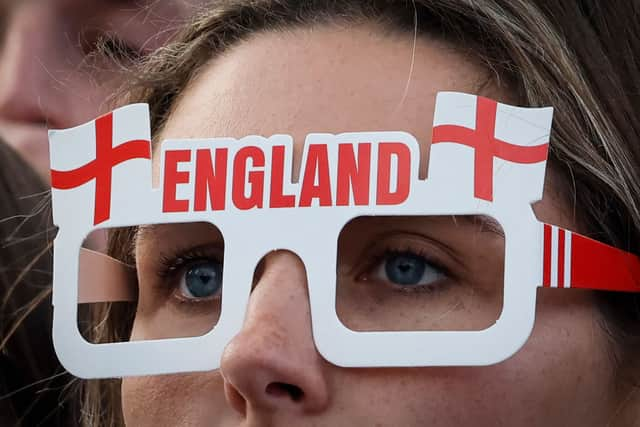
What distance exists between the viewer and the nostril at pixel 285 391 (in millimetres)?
1263

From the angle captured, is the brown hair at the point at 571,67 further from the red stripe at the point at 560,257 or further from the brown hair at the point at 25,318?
the brown hair at the point at 25,318

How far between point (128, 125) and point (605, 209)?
0.62 metres

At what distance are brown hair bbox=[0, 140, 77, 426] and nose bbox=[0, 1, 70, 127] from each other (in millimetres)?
251

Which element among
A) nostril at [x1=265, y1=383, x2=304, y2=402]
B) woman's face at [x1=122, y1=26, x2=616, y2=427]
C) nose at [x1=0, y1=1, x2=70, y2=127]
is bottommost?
nostril at [x1=265, y1=383, x2=304, y2=402]

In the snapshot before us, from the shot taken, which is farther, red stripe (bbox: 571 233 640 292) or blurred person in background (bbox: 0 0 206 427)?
blurred person in background (bbox: 0 0 206 427)

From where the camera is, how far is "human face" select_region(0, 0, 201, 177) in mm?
2348

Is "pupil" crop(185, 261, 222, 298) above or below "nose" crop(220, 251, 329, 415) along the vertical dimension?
above

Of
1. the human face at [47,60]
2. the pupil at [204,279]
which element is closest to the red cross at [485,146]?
the pupil at [204,279]

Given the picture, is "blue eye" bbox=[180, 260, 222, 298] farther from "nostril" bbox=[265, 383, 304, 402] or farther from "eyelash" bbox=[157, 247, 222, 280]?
"nostril" bbox=[265, 383, 304, 402]

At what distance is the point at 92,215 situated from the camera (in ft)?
4.79

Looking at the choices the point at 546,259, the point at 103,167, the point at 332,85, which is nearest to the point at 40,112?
the point at 103,167

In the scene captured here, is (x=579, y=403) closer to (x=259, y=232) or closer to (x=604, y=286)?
(x=604, y=286)

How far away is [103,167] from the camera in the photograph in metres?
1.47

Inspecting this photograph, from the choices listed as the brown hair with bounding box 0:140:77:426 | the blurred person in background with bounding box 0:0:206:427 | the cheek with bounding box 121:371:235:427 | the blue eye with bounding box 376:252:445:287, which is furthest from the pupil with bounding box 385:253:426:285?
the brown hair with bounding box 0:140:77:426
